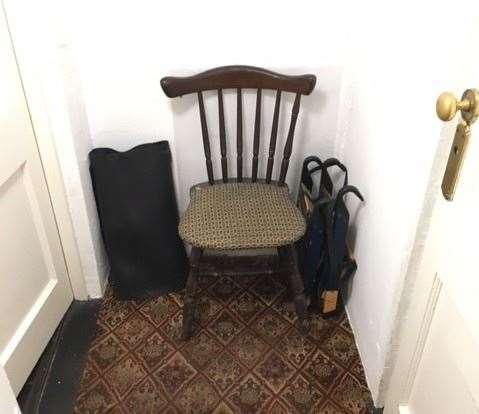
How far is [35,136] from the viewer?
54.5 inches

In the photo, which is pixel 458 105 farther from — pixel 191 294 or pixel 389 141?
pixel 191 294

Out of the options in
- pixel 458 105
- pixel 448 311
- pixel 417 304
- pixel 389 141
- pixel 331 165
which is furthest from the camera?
pixel 331 165

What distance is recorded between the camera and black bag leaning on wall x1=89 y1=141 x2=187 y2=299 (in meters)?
1.56

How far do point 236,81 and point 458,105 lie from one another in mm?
880

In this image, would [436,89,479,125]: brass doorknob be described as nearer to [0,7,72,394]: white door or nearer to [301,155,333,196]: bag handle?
[301,155,333,196]: bag handle

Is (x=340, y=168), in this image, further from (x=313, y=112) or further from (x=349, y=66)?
(x=349, y=66)

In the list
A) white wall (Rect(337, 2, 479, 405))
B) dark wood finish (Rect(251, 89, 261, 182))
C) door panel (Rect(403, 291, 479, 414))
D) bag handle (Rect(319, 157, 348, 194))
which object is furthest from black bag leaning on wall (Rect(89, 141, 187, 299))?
door panel (Rect(403, 291, 479, 414))

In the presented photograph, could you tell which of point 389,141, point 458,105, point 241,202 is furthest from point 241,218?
point 458,105

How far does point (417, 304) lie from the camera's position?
3.36 feet

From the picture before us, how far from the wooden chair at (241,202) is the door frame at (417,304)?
1.29 ft

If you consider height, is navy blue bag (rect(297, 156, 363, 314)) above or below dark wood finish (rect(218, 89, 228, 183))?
below

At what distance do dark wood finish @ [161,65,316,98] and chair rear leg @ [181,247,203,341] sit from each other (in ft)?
1.76

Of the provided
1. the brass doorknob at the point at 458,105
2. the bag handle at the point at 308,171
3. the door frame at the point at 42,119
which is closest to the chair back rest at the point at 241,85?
the bag handle at the point at 308,171

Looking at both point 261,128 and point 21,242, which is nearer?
point 21,242
